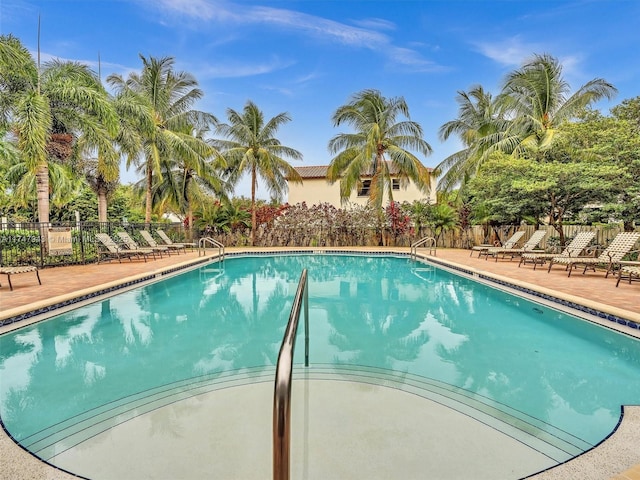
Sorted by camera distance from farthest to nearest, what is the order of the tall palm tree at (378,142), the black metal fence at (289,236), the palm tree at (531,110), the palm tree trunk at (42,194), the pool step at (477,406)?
1. the tall palm tree at (378,142)
2. the palm tree at (531,110)
3. the black metal fence at (289,236)
4. the palm tree trunk at (42,194)
5. the pool step at (477,406)

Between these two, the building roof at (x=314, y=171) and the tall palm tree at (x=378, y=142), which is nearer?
the tall palm tree at (x=378, y=142)

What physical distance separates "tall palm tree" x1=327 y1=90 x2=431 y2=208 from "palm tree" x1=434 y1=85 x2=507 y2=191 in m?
1.70

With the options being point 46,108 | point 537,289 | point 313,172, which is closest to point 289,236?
point 313,172

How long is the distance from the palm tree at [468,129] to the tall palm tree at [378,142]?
1.70 m

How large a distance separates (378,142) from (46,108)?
43.6 ft

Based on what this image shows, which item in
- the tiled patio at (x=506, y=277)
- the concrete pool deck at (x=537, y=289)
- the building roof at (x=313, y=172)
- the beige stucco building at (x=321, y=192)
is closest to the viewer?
the concrete pool deck at (x=537, y=289)

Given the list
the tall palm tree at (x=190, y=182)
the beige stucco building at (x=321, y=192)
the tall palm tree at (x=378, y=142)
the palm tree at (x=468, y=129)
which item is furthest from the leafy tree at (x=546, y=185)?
the tall palm tree at (x=190, y=182)

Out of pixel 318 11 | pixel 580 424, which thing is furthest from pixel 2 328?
pixel 318 11

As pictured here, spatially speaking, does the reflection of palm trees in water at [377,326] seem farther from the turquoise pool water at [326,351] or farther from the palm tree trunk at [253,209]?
the palm tree trunk at [253,209]

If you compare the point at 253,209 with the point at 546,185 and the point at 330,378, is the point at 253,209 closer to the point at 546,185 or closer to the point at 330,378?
the point at 546,185

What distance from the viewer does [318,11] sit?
48.3 feet

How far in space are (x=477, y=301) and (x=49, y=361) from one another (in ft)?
24.5

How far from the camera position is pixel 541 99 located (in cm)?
1541

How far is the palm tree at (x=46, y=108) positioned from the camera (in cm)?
997
